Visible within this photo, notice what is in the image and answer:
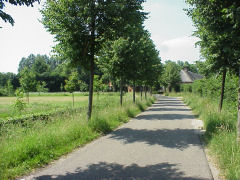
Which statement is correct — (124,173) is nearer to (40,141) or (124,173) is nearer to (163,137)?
(40,141)

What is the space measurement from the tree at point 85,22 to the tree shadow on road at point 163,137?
326 centimetres

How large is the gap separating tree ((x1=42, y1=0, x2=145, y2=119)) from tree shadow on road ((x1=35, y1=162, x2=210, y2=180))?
505cm

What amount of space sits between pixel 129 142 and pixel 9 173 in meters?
3.85

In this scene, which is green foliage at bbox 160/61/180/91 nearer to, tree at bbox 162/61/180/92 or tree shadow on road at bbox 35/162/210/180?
tree at bbox 162/61/180/92

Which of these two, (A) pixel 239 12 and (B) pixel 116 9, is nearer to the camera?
(A) pixel 239 12

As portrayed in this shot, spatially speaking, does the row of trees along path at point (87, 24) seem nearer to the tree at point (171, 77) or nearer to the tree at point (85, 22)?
the tree at point (85, 22)

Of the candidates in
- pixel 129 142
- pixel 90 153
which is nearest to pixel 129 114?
pixel 129 142

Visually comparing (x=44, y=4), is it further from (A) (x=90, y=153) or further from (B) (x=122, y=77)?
(B) (x=122, y=77)

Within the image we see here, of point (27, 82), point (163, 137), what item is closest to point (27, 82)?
point (27, 82)

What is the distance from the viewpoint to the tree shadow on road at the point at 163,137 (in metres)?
7.20

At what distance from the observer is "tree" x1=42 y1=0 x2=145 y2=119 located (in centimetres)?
820

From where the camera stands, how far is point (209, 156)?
231 inches

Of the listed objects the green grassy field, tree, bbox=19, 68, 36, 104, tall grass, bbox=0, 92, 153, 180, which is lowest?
the green grassy field

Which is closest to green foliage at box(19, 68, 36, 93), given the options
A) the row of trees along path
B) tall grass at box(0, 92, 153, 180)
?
tall grass at box(0, 92, 153, 180)
